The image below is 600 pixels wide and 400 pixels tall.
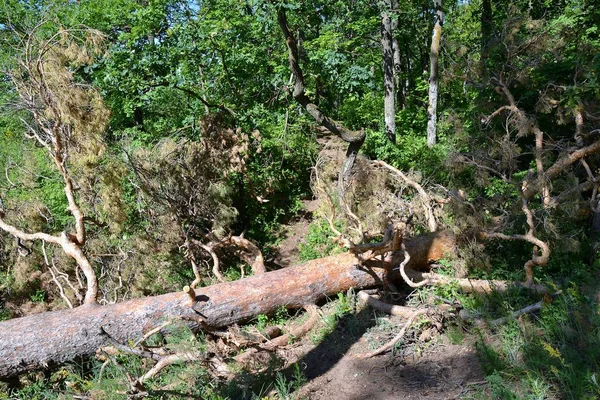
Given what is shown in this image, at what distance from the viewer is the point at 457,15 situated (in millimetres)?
15734

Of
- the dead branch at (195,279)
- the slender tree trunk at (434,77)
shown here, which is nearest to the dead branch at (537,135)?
the slender tree trunk at (434,77)

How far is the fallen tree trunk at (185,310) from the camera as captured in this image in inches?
218

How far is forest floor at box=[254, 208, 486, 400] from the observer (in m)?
4.35

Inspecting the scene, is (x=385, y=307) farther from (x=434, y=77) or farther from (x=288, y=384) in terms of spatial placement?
(x=434, y=77)

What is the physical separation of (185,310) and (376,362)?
2.57m

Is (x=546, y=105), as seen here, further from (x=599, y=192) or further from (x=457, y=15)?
(x=457, y=15)

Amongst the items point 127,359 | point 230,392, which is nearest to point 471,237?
point 230,392

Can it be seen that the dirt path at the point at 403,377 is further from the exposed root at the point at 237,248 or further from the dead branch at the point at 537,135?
the exposed root at the point at 237,248

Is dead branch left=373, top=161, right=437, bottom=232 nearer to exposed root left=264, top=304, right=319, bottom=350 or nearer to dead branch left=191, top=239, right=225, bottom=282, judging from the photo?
exposed root left=264, top=304, right=319, bottom=350

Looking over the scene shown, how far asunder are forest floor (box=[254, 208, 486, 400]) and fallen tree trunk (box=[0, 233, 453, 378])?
0.54 meters

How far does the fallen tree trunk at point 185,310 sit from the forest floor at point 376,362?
54 cm

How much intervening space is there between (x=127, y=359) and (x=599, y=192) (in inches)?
255

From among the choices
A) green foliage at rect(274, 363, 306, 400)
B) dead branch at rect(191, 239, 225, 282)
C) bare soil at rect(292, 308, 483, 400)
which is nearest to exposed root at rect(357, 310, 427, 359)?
bare soil at rect(292, 308, 483, 400)

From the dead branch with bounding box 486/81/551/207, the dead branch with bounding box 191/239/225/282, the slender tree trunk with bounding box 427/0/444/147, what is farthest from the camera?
the slender tree trunk with bounding box 427/0/444/147
